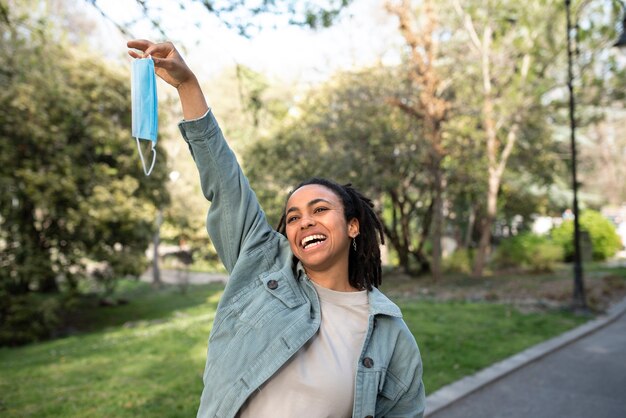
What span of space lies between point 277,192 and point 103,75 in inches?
226

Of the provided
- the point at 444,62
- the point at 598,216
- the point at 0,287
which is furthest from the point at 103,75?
the point at 598,216

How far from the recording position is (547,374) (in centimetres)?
693

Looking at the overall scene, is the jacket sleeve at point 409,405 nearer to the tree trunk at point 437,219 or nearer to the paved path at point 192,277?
the tree trunk at point 437,219

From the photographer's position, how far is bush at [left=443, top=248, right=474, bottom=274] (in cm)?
1997

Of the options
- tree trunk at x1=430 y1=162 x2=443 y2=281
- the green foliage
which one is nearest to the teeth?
the green foliage

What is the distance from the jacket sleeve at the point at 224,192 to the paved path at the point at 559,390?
13.0 feet

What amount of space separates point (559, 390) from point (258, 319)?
214 inches

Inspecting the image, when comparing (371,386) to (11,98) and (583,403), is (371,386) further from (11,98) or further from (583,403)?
(11,98)

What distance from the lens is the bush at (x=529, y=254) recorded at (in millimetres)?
18672

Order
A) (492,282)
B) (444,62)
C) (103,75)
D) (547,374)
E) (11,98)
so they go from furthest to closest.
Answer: (444,62)
(492,282)
(103,75)
(11,98)
(547,374)

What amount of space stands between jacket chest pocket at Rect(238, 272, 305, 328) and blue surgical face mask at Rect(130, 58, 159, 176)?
58 cm

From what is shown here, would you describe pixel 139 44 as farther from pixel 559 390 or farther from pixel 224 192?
pixel 559 390

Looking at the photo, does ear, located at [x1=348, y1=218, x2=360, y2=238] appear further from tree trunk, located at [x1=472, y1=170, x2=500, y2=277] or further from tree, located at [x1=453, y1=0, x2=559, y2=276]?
tree trunk, located at [x1=472, y1=170, x2=500, y2=277]

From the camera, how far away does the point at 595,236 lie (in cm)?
2391
